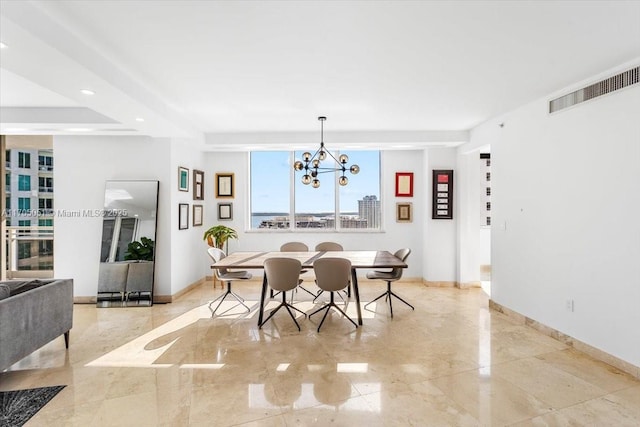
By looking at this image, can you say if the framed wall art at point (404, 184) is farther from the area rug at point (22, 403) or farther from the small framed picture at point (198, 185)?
the area rug at point (22, 403)

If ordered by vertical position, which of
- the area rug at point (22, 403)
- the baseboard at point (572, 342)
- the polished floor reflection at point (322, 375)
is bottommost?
the area rug at point (22, 403)

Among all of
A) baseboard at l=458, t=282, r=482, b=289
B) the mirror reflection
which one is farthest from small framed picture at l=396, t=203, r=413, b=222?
the mirror reflection

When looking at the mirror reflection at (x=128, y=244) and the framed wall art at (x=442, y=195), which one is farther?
the framed wall art at (x=442, y=195)

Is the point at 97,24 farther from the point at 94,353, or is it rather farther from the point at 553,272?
the point at 553,272

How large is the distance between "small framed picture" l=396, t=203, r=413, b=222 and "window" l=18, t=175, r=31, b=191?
657 centimetres

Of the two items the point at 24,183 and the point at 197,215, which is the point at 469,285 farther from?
the point at 24,183

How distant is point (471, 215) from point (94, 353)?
5.84 meters

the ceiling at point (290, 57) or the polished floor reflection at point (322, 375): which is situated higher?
the ceiling at point (290, 57)

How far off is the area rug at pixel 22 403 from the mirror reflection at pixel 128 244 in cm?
235

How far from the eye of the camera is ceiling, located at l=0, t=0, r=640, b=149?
84.9 inches

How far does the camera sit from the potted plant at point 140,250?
5.01m

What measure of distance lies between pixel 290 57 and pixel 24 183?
5.66m

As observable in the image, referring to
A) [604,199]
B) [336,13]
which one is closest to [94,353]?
[336,13]

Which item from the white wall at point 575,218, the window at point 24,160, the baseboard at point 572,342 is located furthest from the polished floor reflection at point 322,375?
the window at point 24,160
